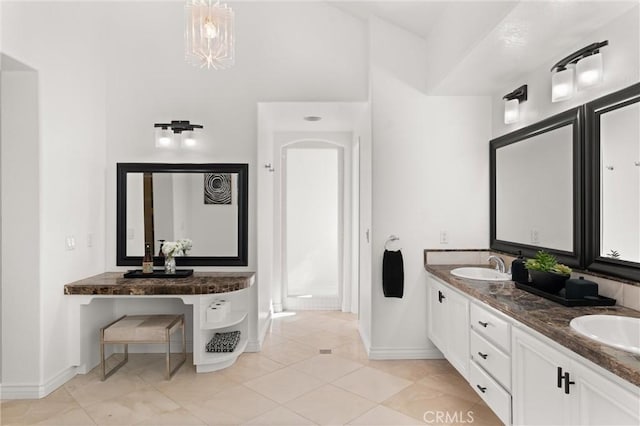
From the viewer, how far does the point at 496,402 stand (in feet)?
7.06

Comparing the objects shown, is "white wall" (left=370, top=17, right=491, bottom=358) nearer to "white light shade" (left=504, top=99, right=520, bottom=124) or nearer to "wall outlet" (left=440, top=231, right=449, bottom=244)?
A: "wall outlet" (left=440, top=231, right=449, bottom=244)

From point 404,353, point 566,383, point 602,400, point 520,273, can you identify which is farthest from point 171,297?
point 602,400

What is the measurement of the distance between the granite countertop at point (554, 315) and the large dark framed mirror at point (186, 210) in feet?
6.43

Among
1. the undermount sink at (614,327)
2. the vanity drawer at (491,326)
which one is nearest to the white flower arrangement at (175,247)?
the vanity drawer at (491,326)

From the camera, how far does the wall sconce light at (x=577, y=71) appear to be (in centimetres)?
208

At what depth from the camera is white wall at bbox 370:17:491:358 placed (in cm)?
349

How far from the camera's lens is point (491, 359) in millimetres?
2217

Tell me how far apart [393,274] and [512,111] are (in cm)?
159

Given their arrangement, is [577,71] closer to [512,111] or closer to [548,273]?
[512,111]

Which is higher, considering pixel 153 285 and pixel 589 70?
pixel 589 70

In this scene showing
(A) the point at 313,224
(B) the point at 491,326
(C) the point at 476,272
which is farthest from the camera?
(A) the point at 313,224

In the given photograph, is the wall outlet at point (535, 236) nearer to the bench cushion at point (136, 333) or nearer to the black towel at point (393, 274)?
the black towel at point (393, 274)

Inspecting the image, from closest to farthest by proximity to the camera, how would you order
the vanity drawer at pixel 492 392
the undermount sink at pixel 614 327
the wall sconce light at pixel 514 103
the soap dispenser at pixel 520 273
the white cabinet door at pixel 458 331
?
the undermount sink at pixel 614 327 → the vanity drawer at pixel 492 392 → the soap dispenser at pixel 520 273 → the white cabinet door at pixel 458 331 → the wall sconce light at pixel 514 103

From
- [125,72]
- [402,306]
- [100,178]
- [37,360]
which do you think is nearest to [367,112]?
[402,306]
